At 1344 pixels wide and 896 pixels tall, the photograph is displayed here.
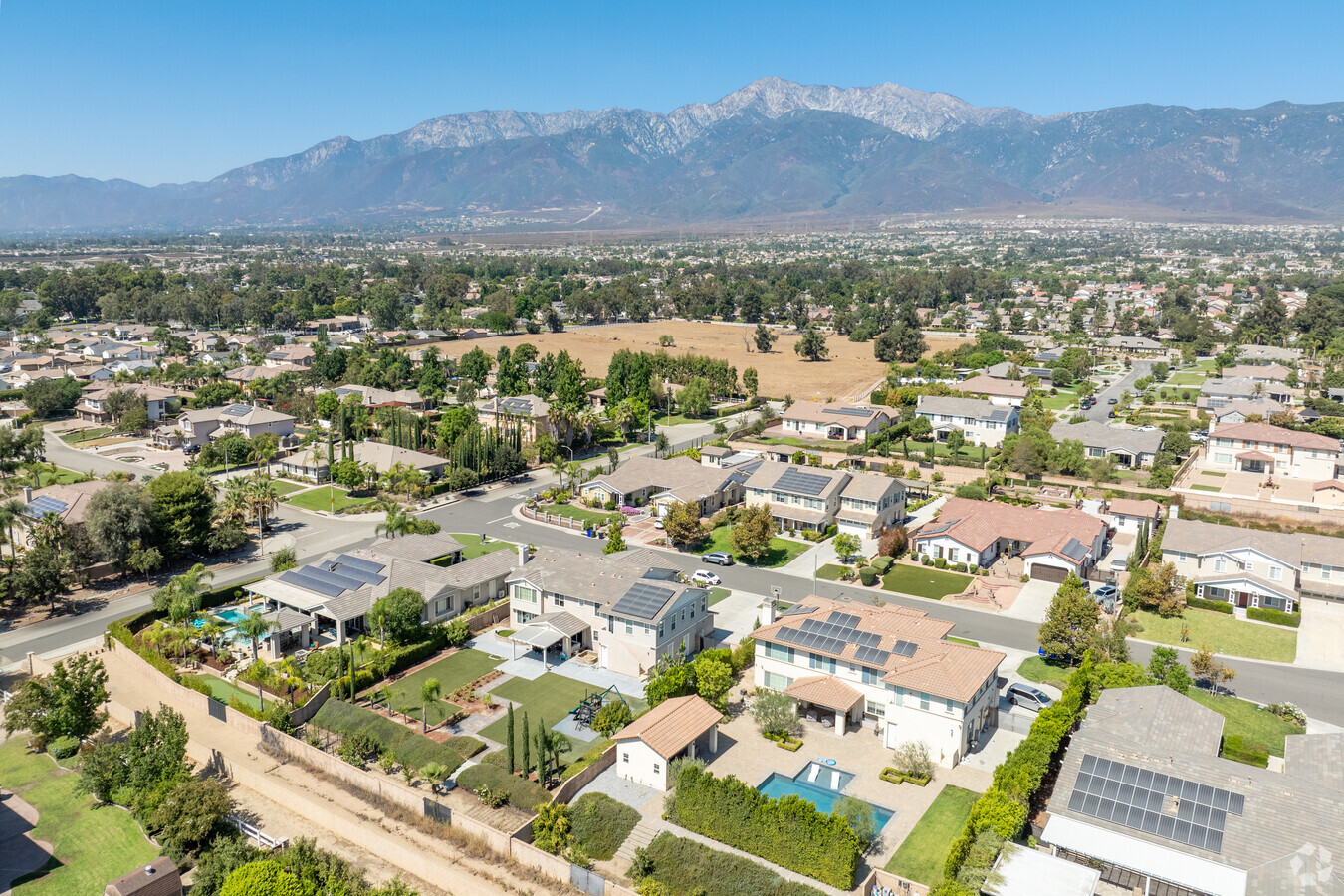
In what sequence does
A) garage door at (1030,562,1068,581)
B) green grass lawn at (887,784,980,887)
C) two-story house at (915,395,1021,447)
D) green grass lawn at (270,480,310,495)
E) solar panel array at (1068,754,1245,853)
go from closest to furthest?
solar panel array at (1068,754,1245,853), green grass lawn at (887,784,980,887), garage door at (1030,562,1068,581), green grass lawn at (270,480,310,495), two-story house at (915,395,1021,447)

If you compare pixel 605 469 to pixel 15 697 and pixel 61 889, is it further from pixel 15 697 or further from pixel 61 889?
pixel 61 889

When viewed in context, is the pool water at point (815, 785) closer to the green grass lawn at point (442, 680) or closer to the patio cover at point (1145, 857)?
the patio cover at point (1145, 857)

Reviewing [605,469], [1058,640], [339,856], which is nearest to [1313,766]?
[1058,640]

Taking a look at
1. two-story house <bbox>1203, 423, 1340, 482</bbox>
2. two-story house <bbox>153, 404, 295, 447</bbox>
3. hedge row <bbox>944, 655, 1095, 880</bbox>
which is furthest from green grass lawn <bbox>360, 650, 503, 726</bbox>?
two-story house <bbox>1203, 423, 1340, 482</bbox>

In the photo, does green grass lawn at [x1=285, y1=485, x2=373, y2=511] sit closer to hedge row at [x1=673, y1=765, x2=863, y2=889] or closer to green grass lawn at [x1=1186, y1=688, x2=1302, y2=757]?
hedge row at [x1=673, y1=765, x2=863, y2=889]

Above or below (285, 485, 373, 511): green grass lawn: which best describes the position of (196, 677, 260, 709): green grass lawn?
below

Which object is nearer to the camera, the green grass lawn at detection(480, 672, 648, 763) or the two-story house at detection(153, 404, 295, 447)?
the green grass lawn at detection(480, 672, 648, 763)

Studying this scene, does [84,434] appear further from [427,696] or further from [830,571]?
[830,571]
